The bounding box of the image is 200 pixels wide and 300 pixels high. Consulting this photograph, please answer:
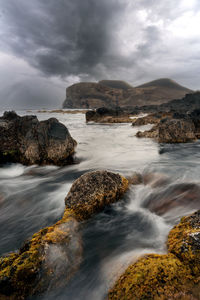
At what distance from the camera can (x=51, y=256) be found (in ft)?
6.15

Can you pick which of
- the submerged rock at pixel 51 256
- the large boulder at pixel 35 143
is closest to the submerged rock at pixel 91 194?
the submerged rock at pixel 51 256

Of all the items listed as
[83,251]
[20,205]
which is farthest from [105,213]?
[20,205]

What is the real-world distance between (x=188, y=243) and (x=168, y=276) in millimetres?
412

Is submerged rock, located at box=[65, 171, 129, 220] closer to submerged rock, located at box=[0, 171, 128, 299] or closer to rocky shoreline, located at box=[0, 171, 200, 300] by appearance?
submerged rock, located at box=[0, 171, 128, 299]

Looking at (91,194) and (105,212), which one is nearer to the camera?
(91,194)

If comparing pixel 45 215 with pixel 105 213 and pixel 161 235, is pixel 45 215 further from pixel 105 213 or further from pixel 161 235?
pixel 161 235

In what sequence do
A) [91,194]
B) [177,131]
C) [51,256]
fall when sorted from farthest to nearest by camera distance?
1. [177,131]
2. [91,194]
3. [51,256]

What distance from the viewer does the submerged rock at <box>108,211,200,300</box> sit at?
1398mm

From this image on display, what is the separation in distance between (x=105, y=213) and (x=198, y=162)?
461cm

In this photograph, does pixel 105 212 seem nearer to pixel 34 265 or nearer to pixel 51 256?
pixel 51 256

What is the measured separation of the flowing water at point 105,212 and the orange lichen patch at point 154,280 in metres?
0.27

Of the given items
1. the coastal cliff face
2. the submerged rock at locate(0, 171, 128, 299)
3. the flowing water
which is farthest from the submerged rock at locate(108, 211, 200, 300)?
the coastal cliff face

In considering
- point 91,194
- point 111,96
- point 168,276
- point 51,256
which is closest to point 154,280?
point 168,276

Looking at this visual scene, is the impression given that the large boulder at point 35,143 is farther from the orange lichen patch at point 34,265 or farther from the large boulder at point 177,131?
the large boulder at point 177,131
